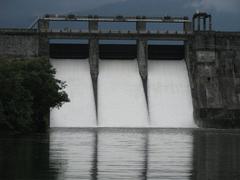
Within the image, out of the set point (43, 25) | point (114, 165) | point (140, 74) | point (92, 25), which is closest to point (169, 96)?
point (140, 74)

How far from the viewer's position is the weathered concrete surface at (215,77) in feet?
319

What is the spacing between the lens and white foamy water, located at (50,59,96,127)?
94938 mm

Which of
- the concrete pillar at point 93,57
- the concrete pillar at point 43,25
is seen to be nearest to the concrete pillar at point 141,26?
the concrete pillar at point 93,57

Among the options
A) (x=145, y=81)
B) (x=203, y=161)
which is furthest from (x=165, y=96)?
(x=203, y=161)

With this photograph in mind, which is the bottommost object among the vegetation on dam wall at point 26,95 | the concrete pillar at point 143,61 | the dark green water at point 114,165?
the dark green water at point 114,165

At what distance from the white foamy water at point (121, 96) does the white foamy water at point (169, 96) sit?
1419 millimetres

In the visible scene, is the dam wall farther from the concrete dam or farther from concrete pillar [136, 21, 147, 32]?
concrete pillar [136, 21, 147, 32]

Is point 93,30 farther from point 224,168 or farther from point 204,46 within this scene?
point 224,168

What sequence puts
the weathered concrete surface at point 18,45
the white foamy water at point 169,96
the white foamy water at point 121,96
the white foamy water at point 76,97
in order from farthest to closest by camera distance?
1. the weathered concrete surface at point 18,45
2. the white foamy water at point 169,96
3. the white foamy water at point 121,96
4. the white foamy water at point 76,97

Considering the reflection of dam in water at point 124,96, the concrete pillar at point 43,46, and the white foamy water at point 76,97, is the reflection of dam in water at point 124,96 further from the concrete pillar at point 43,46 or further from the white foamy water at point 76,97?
the concrete pillar at point 43,46

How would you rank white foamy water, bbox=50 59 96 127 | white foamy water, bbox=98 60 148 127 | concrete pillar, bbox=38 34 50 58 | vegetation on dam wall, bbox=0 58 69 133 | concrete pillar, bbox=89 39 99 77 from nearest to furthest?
vegetation on dam wall, bbox=0 58 69 133 < white foamy water, bbox=50 59 96 127 < white foamy water, bbox=98 60 148 127 < concrete pillar, bbox=89 39 99 77 < concrete pillar, bbox=38 34 50 58

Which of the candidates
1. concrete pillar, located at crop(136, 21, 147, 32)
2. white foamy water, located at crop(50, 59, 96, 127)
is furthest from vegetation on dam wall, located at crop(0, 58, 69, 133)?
concrete pillar, located at crop(136, 21, 147, 32)

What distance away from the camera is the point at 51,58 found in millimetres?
100125

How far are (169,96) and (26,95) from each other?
3639 centimetres
